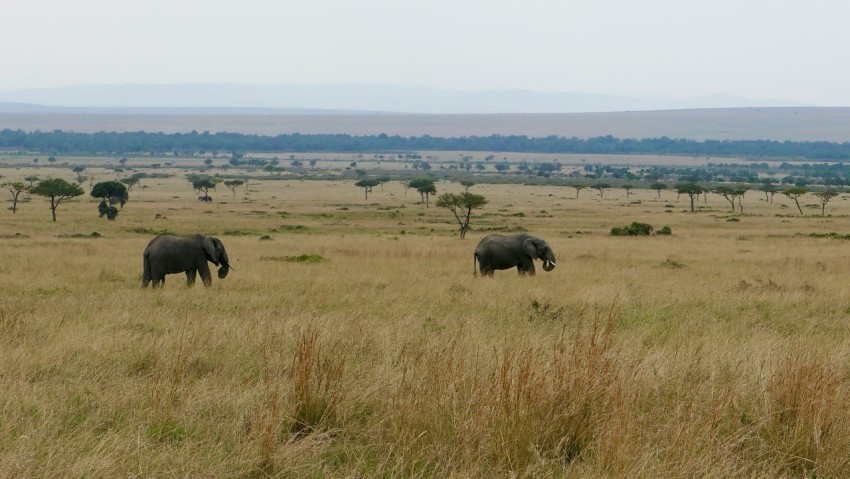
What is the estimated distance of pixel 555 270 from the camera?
23672 millimetres

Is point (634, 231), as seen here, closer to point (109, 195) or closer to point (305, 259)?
point (305, 259)

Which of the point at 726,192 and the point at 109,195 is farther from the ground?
the point at 109,195

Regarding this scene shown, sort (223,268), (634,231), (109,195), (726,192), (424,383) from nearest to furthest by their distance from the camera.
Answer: (424,383)
(223,268)
(634,231)
(109,195)
(726,192)

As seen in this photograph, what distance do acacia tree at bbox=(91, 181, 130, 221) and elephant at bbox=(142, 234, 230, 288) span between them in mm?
34784

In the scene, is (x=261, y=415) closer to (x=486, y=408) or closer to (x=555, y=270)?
(x=486, y=408)

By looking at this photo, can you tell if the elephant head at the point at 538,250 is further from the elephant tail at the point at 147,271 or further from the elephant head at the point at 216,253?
the elephant tail at the point at 147,271

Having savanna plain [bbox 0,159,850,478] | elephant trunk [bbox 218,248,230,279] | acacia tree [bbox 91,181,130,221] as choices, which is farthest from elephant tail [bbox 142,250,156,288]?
acacia tree [bbox 91,181,130,221]

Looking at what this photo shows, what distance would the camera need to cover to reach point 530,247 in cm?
2281

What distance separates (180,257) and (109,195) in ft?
139

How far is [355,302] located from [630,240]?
27.2 m

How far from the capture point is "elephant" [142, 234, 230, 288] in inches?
724

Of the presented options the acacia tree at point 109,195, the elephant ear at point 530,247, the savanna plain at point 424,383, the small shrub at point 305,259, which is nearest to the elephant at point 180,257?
the savanna plain at point 424,383

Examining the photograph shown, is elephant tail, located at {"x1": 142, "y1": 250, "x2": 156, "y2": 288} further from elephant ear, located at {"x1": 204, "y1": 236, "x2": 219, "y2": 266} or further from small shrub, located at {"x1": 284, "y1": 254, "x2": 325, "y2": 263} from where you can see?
small shrub, located at {"x1": 284, "y1": 254, "x2": 325, "y2": 263}

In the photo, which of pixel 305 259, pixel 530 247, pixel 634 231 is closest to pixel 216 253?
pixel 305 259
